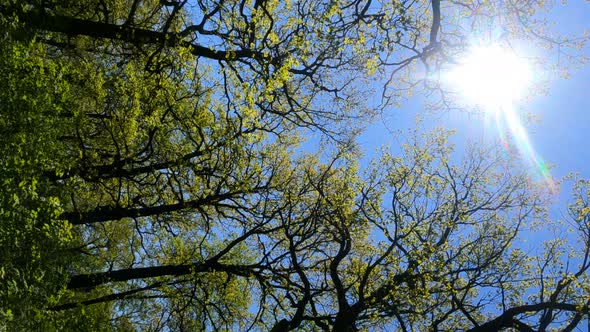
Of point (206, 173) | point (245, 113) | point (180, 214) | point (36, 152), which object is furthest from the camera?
point (180, 214)

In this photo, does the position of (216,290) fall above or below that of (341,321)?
above

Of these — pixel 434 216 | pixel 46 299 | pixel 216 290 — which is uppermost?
pixel 434 216

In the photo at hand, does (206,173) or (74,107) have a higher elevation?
(206,173)

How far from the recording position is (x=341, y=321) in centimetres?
962

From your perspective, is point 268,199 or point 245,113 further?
point 268,199

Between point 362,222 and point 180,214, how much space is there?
233 inches

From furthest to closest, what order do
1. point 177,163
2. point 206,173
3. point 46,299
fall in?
point 206,173 → point 177,163 → point 46,299

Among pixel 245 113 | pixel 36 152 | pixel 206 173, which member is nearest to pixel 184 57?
pixel 245 113

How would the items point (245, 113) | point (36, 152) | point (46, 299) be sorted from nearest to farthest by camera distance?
point (46, 299), point (36, 152), point (245, 113)

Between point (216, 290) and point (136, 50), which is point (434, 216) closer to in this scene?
point (216, 290)

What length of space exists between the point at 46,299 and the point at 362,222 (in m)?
7.92

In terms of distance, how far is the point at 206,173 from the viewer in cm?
1384

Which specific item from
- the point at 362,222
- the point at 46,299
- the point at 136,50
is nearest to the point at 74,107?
the point at 136,50

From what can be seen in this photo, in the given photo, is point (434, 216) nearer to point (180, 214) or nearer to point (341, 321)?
point (341, 321)
